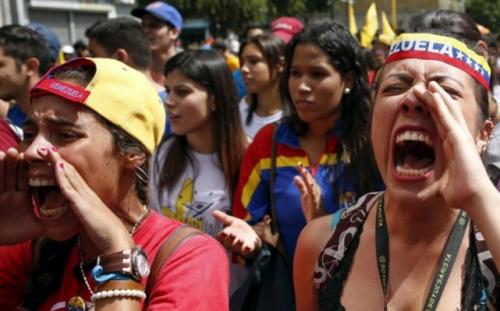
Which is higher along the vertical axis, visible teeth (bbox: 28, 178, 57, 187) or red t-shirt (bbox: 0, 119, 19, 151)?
visible teeth (bbox: 28, 178, 57, 187)

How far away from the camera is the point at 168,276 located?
1901 millimetres

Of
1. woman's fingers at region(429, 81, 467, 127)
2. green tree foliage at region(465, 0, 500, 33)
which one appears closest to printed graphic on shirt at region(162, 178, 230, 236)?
woman's fingers at region(429, 81, 467, 127)

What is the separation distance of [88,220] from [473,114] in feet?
3.84

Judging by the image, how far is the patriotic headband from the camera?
2002 millimetres

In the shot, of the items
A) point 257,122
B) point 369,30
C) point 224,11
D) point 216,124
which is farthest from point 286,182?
point 224,11

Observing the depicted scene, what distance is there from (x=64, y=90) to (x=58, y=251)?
533mm

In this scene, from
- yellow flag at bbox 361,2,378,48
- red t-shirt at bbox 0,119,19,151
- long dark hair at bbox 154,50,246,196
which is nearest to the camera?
red t-shirt at bbox 0,119,19,151

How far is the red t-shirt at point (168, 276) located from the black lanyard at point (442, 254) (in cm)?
47

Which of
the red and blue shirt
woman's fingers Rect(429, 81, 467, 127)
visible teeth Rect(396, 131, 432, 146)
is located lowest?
the red and blue shirt

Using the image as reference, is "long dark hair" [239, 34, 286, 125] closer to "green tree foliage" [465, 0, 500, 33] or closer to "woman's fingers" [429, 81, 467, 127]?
"woman's fingers" [429, 81, 467, 127]

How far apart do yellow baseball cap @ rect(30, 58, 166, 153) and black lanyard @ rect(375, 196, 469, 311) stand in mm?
801

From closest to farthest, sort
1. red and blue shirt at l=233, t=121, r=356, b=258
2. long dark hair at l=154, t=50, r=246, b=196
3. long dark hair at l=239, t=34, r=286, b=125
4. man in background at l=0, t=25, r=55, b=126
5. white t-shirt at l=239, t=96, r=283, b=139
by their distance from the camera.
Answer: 1. red and blue shirt at l=233, t=121, r=356, b=258
2. long dark hair at l=154, t=50, r=246, b=196
3. man in background at l=0, t=25, r=55, b=126
4. white t-shirt at l=239, t=96, r=283, b=139
5. long dark hair at l=239, t=34, r=286, b=125

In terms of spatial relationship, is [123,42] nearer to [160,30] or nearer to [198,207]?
[160,30]

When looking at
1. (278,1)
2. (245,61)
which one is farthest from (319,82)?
(278,1)
